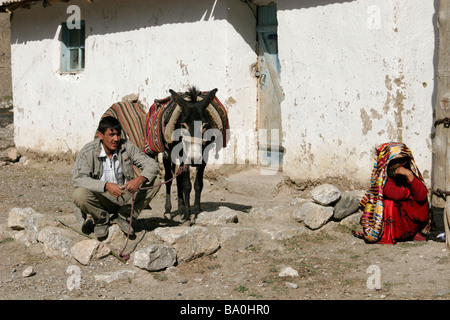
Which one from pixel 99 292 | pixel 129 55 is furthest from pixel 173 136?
pixel 129 55

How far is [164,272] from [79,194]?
3.38 feet

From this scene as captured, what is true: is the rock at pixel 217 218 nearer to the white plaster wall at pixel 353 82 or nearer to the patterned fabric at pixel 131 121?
the patterned fabric at pixel 131 121

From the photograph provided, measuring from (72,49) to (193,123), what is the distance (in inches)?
256

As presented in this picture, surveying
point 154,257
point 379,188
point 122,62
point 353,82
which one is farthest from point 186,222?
point 122,62

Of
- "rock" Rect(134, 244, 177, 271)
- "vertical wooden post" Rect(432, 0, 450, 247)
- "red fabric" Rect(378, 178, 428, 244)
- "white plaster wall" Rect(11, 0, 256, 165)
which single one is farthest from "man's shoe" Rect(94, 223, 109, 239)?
"white plaster wall" Rect(11, 0, 256, 165)

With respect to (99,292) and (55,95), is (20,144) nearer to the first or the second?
(55,95)

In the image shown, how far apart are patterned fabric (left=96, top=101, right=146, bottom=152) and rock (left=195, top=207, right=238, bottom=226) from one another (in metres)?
1.40

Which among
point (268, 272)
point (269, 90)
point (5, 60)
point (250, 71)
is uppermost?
point (5, 60)

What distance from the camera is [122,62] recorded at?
961cm

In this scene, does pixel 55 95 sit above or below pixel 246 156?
above

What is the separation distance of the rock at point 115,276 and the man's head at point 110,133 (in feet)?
3.71

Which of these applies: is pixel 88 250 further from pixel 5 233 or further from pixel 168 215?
pixel 168 215

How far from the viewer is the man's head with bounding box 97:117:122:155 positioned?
4.94 m

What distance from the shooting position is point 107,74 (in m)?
9.91
